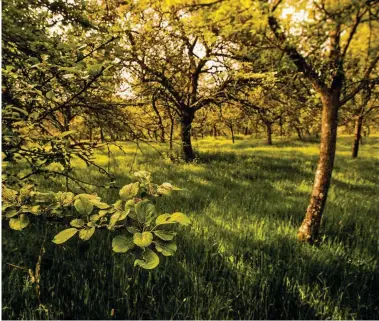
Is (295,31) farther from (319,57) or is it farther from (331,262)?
(331,262)

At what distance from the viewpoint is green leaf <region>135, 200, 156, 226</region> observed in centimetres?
107

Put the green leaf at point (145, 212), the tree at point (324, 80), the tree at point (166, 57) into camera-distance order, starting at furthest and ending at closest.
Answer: the tree at point (166, 57)
the tree at point (324, 80)
the green leaf at point (145, 212)

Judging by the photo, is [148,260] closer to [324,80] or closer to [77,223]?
[77,223]

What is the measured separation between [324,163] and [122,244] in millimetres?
3827

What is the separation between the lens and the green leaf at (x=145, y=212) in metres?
1.07

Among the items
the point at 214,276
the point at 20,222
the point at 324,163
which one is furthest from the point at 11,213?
the point at 324,163

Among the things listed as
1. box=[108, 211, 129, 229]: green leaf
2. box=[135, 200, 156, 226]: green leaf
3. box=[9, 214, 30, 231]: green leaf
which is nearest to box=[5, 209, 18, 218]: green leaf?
box=[9, 214, 30, 231]: green leaf

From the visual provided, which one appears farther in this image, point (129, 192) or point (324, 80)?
point (324, 80)

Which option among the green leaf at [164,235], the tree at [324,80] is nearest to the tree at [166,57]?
the tree at [324,80]

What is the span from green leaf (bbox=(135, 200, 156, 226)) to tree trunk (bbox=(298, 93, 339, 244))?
12.2 ft

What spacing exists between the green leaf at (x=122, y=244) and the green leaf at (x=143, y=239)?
51 millimetres

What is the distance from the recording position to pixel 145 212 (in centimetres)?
109

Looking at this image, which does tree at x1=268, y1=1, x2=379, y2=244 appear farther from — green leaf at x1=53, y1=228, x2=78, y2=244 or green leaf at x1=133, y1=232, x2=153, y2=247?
green leaf at x1=53, y1=228, x2=78, y2=244

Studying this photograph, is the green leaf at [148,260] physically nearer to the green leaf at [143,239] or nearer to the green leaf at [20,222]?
the green leaf at [143,239]
